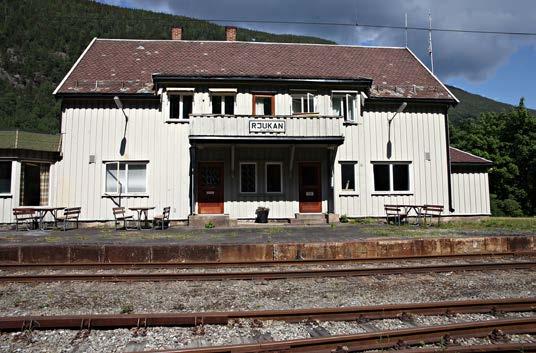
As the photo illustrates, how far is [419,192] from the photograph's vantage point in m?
20.2

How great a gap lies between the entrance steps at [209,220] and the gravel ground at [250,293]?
943cm

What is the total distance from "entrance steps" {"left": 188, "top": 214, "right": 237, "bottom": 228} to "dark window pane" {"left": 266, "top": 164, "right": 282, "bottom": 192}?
2.65 m

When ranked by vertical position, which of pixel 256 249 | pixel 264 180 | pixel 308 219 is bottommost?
pixel 256 249

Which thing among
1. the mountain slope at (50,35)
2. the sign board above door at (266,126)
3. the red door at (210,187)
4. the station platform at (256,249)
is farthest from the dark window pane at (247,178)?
the mountain slope at (50,35)

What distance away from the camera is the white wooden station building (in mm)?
18312

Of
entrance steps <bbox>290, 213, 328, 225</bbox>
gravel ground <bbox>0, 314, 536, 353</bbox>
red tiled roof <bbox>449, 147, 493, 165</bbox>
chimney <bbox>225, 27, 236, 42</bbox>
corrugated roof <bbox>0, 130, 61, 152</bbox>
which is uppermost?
chimney <bbox>225, 27, 236, 42</bbox>

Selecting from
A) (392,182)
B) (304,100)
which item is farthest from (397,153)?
(304,100)

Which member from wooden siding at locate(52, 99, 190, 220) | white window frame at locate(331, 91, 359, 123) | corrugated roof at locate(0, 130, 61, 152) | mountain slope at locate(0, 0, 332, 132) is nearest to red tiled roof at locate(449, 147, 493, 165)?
white window frame at locate(331, 91, 359, 123)

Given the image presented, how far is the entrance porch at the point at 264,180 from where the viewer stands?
18.8 meters

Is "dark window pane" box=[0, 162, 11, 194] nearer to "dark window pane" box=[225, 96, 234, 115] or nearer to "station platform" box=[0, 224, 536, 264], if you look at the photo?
"station platform" box=[0, 224, 536, 264]

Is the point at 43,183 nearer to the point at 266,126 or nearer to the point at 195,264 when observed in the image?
the point at 266,126

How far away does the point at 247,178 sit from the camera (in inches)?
754

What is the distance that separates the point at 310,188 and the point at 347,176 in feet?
6.50

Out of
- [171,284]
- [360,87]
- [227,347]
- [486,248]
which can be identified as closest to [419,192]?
[360,87]
